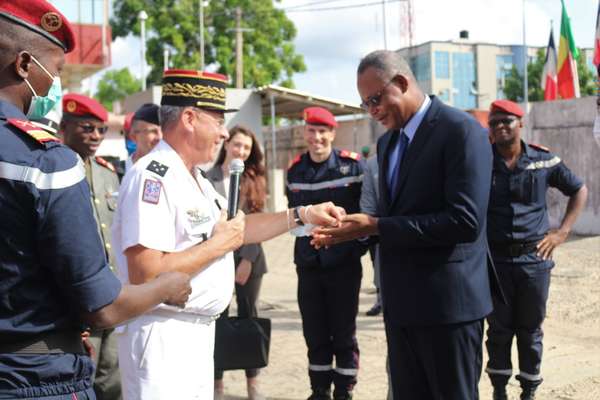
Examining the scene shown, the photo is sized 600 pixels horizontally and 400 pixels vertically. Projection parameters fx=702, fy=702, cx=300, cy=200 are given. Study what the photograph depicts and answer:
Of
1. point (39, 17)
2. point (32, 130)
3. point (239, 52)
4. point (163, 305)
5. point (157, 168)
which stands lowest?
point (163, 305)

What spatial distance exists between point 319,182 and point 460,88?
72.7 metres

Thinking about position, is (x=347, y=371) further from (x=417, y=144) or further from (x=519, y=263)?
(x=417, y=144)

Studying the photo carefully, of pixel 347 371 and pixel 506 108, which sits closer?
pixel 506 108

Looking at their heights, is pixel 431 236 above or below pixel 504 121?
below

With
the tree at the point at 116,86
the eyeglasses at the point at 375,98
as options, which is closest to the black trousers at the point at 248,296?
the eyeglasses at the point at 375,98

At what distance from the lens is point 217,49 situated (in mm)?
34688

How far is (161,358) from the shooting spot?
2.79m

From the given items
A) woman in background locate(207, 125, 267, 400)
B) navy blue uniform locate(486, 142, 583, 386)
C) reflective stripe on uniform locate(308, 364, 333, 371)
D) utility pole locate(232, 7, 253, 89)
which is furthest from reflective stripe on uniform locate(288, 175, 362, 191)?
utility pole locate(232, 7, 253, 89)

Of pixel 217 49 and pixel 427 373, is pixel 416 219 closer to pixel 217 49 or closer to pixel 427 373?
pixel 427 373

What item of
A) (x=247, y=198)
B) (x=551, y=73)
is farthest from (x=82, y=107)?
(x=551, y=73)

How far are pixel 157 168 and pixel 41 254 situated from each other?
1.05m

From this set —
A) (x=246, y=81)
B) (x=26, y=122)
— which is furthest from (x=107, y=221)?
(x=246, y=81)

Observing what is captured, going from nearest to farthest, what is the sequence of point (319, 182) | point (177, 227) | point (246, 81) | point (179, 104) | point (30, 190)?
point (30, 190) < point (177, 227) < point (179, 104) < point (319, 182) < point (246, 81)

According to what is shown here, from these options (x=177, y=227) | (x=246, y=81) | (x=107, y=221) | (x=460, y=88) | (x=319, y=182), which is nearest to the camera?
(x=177, y=227)
